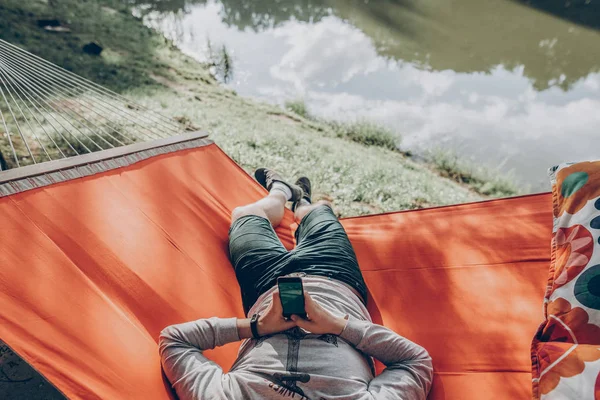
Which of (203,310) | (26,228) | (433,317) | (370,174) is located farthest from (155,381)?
(370,174)

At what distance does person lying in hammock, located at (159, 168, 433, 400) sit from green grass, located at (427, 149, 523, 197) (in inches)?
95.8

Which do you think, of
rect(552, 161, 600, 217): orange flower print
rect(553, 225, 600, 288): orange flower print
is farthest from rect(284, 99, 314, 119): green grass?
rect(553, 225, 600, 288): orange flower print

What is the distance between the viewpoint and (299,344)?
1191 millimetres

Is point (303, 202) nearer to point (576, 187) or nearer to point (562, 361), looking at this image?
point (576, 187)

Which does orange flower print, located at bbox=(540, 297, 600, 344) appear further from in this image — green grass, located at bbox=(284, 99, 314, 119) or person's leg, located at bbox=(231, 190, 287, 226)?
green grass, located at bbox=(284, 99, 314, 119)

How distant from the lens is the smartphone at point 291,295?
1.12m

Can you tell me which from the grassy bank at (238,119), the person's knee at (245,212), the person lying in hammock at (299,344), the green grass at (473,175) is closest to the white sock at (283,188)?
the person's knee at (245,212)

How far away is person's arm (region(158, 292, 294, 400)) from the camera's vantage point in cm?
109

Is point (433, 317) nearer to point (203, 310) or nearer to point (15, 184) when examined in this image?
point (203, 310)

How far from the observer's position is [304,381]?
43.2 inches

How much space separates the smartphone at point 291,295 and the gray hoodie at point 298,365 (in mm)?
90

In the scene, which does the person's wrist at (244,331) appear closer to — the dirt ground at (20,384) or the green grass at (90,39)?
the dirt ground at (20,384)

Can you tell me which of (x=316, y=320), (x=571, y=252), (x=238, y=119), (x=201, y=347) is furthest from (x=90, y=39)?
(x=571, y=252)

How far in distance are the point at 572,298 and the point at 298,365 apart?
808 mm
